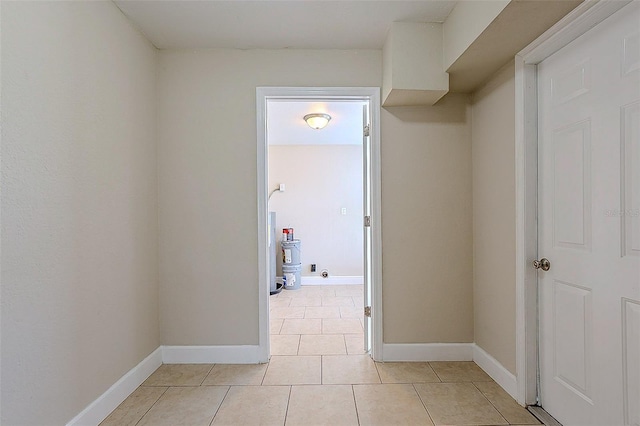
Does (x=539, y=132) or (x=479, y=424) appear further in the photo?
(x=539, y=132)

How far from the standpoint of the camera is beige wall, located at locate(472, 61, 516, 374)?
2008 mm

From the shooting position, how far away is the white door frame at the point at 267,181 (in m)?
2.42

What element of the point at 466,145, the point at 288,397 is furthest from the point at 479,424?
the point at 466,145

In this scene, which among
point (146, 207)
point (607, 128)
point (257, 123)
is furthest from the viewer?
point (257, 123)

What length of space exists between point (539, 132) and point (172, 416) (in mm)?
2606

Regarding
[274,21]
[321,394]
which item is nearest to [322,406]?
[321,394]

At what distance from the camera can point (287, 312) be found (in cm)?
381

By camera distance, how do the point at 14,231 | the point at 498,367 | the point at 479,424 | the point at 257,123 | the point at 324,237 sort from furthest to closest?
the point at 324,237 → the point at 257,123 → the point at 498,367 → the point at 479,424 → the point at 14,231

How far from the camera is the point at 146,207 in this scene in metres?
2.26

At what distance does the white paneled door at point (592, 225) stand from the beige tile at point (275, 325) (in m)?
2.14

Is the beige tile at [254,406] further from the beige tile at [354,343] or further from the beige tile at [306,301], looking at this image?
the beige tile at [306,301]

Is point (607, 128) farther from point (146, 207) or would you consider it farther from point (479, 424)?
point (146, 207)

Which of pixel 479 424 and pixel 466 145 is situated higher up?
pixel 466 145

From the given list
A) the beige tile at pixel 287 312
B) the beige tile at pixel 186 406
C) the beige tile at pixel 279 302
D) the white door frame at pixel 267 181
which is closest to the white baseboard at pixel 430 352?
the white door frame at pixel 267 181
